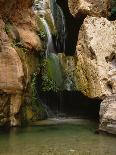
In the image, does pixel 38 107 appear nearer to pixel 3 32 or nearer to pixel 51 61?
pixel 51 61

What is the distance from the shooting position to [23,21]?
1566cm

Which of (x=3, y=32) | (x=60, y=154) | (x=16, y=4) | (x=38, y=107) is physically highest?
(x=16, y=4)

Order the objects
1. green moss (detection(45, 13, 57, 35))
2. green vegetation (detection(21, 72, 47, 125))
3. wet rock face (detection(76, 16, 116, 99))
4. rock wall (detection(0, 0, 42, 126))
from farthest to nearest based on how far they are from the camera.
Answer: green moss (detection(45, 13, 57, 35)) → wet rock face (detection(76, 16, 116, 99)) → green vegetation (detection(21, 72, 47, 125)) → rock wall (detection(0, 0, 42, 126))

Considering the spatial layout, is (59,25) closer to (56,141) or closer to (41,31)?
(41,31)

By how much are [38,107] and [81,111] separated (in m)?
2.40

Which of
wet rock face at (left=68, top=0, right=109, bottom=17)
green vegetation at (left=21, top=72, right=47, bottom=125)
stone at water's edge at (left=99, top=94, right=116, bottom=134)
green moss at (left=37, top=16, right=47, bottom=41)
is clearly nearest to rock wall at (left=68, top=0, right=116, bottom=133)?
wet rock face at (left=68, top=0, right=109, bottom=17)

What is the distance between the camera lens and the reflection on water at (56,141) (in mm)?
9696

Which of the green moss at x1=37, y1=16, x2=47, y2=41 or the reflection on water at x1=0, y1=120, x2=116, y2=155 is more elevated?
the green moss at x1=37, y1=16, x2=47, y2=41

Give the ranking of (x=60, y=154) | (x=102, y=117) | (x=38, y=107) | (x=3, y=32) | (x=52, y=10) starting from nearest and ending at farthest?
1. (x=60, y=154)
2. (x=102, y=117)
3. (x=3, y=32)
4. (x=38, y=107)
5. (x=52, y=10)

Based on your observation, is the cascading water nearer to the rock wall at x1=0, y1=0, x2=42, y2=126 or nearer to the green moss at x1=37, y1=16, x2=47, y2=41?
the green moss at x1=37, y1=16, x2=47, y2=41

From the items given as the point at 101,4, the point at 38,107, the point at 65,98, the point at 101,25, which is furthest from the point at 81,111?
the point at 101,4

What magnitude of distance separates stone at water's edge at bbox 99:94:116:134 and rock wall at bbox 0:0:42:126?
114 inches

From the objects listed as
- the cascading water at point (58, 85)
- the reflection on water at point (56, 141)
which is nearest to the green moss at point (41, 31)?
the cascading water at point (58, 85)

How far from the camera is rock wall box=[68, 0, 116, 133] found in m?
14.8
